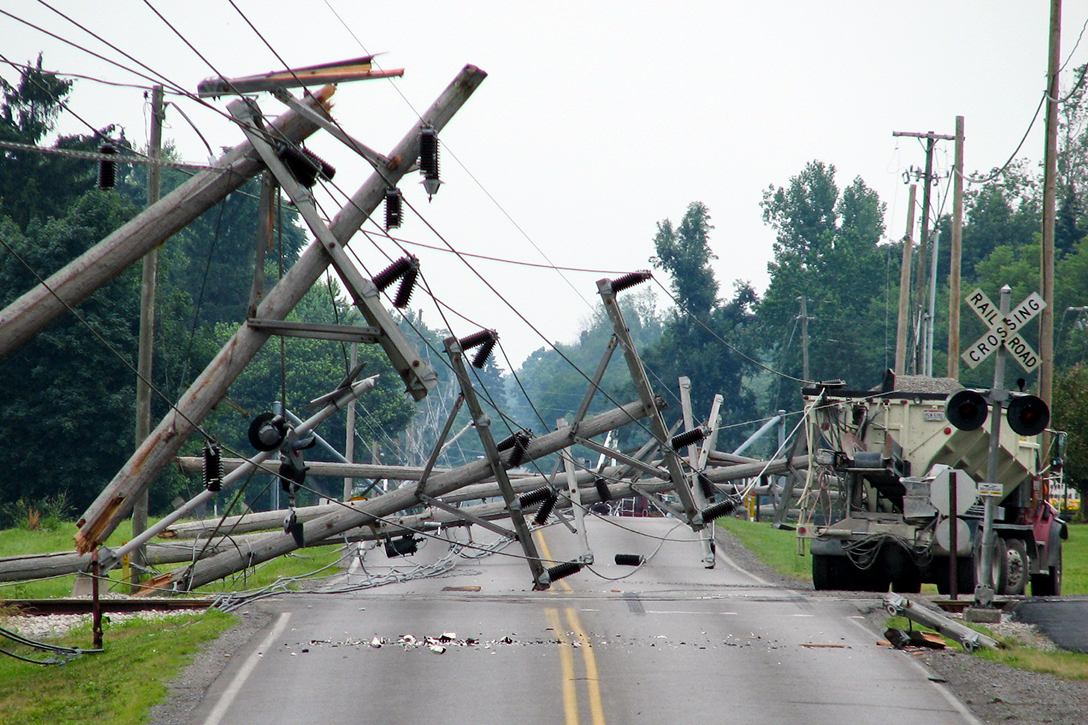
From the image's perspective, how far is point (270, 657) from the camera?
13711mm

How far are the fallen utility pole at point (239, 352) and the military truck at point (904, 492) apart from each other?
445 inches

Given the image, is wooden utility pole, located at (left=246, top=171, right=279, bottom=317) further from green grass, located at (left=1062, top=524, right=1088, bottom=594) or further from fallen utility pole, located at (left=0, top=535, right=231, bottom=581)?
green grass, located at (left=1062, top=524, right=1088, bottom=594)

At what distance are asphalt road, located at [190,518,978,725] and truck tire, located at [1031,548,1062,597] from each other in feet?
18.6

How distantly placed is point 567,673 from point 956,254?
2710cm

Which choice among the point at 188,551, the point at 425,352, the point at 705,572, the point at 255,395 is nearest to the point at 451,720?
the point at 188,551

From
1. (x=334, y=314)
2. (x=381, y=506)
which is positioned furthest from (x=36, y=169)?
(x=381, y=506)

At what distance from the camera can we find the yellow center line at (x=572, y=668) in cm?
1092

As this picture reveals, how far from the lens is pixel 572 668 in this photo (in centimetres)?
1300

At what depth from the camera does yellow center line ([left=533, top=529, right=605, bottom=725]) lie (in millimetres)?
10922

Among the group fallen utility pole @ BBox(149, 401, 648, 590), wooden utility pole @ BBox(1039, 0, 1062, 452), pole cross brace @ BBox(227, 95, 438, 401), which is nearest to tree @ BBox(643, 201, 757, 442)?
wooden utility pole @ BBox(1039, 0, 1062, 452)

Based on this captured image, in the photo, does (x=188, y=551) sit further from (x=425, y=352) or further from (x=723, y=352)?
(x=425, y=352)

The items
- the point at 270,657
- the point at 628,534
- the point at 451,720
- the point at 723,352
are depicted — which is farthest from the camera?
the point at 723,352

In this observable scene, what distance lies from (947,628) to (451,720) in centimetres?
782

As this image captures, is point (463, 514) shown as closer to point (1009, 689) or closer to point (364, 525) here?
point (364, 525)
